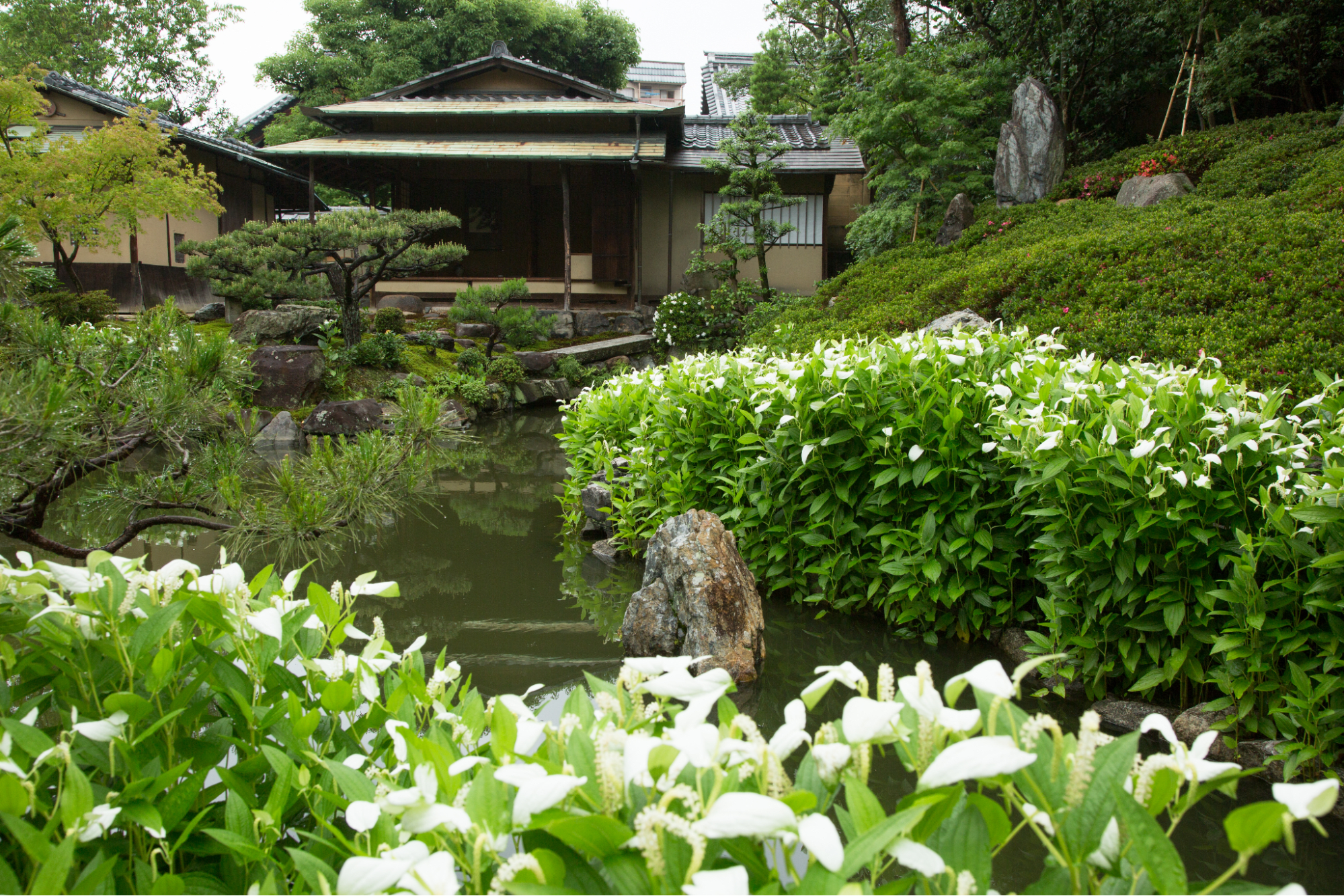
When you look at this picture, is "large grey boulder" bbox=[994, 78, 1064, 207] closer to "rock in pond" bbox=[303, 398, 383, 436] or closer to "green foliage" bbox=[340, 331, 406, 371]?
"green foliage" bbox=[340, 331, 406, 371]

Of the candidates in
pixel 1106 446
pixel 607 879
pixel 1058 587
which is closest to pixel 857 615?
pixel 1058 587

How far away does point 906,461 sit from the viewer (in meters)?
3.92

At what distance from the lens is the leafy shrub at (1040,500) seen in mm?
2771

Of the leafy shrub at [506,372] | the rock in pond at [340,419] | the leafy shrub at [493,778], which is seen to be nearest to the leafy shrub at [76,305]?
the rock in pond at [340,419]

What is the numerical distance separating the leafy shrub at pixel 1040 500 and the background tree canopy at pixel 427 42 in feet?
73.4

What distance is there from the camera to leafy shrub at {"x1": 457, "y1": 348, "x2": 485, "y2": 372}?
1277 cm

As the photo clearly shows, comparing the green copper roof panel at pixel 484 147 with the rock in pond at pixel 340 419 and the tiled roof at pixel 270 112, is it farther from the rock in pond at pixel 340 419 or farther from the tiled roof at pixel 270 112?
the tiled roof at pixel 270 112

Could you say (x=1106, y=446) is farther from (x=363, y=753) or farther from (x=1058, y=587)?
(x=363, y=753)

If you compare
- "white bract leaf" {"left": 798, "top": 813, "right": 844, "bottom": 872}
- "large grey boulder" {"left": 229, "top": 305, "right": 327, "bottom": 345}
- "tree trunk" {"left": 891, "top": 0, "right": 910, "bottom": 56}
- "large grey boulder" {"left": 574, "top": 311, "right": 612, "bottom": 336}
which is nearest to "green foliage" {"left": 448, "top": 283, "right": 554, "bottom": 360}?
"large grey boulder" {"left": 574, "top": 311, "right": 612, "bottom": 336}

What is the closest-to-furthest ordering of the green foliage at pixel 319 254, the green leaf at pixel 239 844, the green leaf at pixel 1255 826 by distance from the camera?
the green leaf at pixel 1255 826 < the green leaf at pixel 239 844 < the green foliage at pixel 319 254

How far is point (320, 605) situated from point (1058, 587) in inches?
113

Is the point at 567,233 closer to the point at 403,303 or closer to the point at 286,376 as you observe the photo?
the point at 403,303

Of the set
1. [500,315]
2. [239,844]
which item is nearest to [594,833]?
[239,844]

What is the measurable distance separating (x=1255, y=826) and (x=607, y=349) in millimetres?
13961
